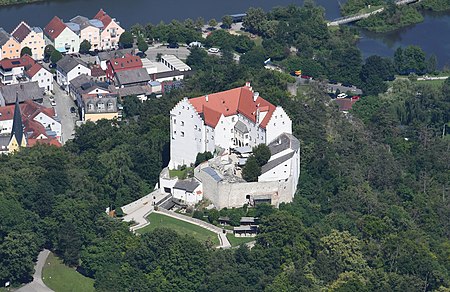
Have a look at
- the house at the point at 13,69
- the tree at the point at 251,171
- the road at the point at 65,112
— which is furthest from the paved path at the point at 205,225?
the house at the point at 13,69

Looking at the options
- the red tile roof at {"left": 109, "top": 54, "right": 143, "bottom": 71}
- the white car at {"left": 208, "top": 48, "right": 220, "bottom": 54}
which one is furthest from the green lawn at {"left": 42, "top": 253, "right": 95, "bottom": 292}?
the white car at {"left": 208, "top": 48, "right": 220, "bottom": 54}

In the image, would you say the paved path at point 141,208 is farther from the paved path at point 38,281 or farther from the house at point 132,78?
the house at point 132,78

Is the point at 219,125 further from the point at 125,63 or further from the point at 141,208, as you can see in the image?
the point at 125,63

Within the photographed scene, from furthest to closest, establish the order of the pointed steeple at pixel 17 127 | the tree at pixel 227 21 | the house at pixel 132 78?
the tree at pixel 227 21
the house at pixel 132 78
the pointed steeple at pixel 17 127

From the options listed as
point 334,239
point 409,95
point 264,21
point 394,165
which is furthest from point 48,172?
point 264,21

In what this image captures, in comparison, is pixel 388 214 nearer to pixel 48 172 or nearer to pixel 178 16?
pixel 48 172
